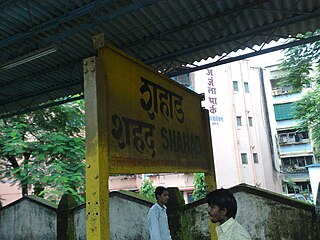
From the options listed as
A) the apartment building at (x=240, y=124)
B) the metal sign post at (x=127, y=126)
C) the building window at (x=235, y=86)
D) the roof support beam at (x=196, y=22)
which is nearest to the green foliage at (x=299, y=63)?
the roof support beam at (x=196, y=22)

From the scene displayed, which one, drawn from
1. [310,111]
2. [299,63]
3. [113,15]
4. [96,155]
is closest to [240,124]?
[310,111]

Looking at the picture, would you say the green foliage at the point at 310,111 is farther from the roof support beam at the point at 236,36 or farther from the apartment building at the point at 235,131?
the roof support beam at the point at 236,36

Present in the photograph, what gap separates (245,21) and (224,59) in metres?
0.97

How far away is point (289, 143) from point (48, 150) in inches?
1102

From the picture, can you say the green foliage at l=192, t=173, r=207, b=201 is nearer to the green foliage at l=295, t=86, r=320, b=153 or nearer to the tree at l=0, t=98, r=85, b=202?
the green foliage at l=295, t=86, r=320, b=153

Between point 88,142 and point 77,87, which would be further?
point 77,87

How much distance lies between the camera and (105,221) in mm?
2203

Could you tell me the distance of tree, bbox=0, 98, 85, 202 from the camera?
364 inches

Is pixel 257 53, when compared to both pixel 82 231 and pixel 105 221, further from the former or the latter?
pixel 82 231

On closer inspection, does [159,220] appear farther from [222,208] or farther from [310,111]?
[310,111]

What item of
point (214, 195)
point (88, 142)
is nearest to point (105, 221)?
point (88, 142)

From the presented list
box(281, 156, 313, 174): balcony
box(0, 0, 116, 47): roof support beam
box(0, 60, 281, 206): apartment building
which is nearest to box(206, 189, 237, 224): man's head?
box(0, 0, 116, 47): roof support beam

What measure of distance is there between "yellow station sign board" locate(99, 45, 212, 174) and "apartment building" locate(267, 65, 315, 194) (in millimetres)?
29851

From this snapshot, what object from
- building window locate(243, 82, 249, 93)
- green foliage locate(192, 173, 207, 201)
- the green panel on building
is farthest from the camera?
the green panel on building
